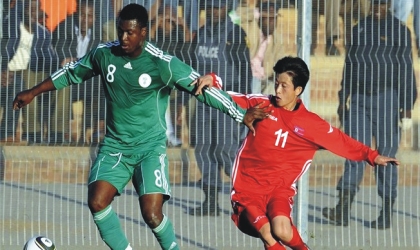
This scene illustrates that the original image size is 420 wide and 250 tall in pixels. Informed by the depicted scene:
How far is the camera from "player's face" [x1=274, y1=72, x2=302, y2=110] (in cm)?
1069

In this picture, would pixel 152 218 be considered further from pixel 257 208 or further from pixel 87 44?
pixel 87 44

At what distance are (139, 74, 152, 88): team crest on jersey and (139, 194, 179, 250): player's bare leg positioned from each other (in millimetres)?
855

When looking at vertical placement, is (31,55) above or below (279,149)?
above

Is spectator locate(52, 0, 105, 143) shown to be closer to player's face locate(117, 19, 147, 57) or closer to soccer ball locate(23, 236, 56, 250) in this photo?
player's face locate(117, 19, 147, 57)

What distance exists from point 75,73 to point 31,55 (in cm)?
131

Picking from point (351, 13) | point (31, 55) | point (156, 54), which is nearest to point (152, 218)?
point (156, 54)

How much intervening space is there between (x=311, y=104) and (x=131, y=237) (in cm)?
203

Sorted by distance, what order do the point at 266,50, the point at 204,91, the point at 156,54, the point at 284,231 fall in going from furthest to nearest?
the point at 266,50 < the point at 156,54 < the point at 204,91 < the point at 284,231

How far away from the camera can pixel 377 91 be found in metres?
12.4

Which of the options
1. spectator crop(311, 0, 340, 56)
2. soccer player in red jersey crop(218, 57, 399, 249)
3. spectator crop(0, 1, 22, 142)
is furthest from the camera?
spectator crop(311, 0, 340, 56)

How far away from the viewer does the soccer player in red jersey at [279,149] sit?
10648 mm

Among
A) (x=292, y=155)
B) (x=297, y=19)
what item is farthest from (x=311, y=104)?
(x=292, y=155)

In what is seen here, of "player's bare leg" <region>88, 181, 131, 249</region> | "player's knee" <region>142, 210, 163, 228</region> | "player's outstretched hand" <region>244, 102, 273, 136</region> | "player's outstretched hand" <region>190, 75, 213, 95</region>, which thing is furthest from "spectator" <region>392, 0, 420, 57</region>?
"player's bare leg" <region>88, 181, 131, 249</region>

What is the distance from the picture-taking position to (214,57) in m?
12.1
